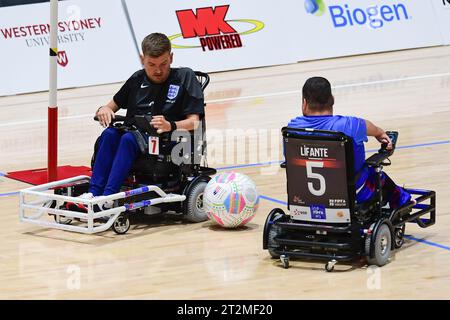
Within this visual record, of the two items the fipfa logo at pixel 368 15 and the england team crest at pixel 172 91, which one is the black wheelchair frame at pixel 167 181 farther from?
the fipfa logo at pixel 368 15

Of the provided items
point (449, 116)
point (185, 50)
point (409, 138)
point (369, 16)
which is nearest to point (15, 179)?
point (409, 138)

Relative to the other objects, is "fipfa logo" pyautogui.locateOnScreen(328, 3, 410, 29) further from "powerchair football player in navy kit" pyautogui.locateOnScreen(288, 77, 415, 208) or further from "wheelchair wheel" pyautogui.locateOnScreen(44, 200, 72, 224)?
"powerchair football player in navy kit" pyautogui.locateOnScreen(288, 77, 415, 208)

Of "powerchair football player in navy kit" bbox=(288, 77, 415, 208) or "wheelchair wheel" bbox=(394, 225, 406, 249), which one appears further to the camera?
"wheelchair wheel" bbox=(394, 225, 406, 249)

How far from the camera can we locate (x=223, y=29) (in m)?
16.0

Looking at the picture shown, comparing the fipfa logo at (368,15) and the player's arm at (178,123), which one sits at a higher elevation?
the fipfa logo at (368,15)

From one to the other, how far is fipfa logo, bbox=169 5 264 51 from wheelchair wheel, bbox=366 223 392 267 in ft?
32.2

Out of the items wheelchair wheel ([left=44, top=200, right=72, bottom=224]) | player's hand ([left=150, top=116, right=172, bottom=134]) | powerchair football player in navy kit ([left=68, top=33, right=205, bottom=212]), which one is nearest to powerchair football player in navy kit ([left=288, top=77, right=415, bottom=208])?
player's hand ([left=150, top=116, right=172, bottom=134])

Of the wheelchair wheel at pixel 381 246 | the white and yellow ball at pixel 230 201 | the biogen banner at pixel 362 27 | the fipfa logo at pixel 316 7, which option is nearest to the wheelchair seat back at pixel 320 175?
the wheelchair wheel at pixel 381 246

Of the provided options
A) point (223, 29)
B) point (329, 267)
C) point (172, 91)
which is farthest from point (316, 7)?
point (329, 267)

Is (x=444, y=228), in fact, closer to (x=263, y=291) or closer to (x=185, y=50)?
(x=263, y=291)

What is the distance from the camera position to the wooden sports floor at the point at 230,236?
236 inches

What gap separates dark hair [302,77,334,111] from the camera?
6.31 meters

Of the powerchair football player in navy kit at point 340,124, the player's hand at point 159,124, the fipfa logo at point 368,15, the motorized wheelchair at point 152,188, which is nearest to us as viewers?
the powerchair football player in navy kit at point 340,124

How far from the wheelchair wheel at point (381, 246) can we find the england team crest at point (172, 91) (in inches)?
85.7
